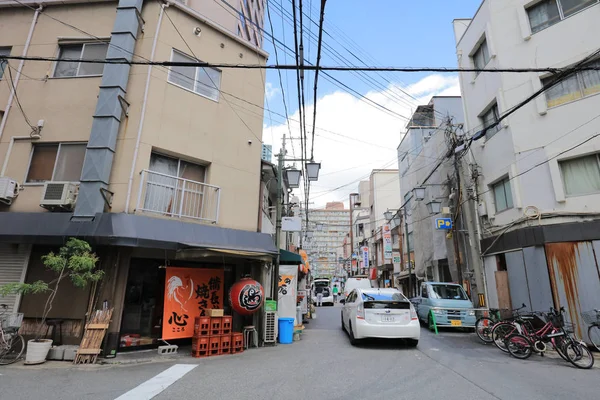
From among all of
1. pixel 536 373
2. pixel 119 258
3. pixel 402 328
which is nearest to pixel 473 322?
pixel 402 328

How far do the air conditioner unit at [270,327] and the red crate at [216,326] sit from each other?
71.3 inches

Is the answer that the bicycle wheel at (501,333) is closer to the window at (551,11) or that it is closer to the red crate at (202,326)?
the red crate at (202,326)

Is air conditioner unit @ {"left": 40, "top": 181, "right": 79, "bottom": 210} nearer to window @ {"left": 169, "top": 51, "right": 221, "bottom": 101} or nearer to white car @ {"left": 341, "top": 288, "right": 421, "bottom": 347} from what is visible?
window @ {"left": 169, "top": 51, "right": 221, "bottom": 101}

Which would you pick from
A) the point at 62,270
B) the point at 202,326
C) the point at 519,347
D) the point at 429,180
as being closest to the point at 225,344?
the point at 202,326

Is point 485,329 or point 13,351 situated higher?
point 485,329

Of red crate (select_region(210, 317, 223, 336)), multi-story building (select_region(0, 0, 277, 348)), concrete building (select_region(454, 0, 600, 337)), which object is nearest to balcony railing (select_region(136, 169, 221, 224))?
multi-story building (select_region(0, 0, 277, 348))

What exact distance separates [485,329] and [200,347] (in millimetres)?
8929

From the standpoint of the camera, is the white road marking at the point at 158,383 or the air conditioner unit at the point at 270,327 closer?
the white road marking at the point at 158,383

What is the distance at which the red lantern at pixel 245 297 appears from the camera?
867cm

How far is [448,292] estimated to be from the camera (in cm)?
1352

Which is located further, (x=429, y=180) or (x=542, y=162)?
(x=429, y=180)

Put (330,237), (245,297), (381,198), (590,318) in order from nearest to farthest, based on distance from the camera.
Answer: (590,318) < (245,297) < (381,198) < (330,237)

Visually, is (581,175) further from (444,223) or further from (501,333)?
(444,223)

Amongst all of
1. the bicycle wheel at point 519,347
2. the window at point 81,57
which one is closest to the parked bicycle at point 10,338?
the window at point 81,57
